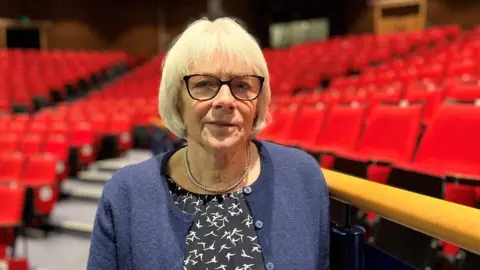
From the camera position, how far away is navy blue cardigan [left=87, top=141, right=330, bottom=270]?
0.32 metres

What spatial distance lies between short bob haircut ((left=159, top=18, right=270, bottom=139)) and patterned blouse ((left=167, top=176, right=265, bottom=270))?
75 millimetres

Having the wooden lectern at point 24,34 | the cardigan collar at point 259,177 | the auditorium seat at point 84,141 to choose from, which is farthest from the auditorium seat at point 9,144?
the wooden lectern at point 24,34

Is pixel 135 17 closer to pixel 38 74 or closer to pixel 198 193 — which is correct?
pixel 38 74

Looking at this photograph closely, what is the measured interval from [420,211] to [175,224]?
17 cm

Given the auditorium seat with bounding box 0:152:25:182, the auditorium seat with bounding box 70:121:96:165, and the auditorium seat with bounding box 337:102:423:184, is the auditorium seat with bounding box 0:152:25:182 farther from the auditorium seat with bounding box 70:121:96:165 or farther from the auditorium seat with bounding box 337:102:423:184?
the auditorium seat with bounding box 337:102:423:184

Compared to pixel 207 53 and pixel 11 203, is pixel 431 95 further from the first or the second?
pixel 11 203

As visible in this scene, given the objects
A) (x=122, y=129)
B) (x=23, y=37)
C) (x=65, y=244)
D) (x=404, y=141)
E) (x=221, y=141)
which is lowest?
(x=65, y=244)

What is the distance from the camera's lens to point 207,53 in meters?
0.34

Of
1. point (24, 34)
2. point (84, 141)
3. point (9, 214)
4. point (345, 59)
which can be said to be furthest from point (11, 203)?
point (24, 34)

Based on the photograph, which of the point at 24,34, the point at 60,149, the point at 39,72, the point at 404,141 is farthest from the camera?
the point at 24,34

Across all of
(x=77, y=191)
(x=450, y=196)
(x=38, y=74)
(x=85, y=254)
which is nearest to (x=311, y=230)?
(x=450, y=196)

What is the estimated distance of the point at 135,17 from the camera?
5117 mm

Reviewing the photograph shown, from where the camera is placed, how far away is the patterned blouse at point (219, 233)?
32 cm

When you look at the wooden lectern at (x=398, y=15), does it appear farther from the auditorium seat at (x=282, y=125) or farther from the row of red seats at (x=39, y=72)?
the auditorium seat at (x=282, y=125)
